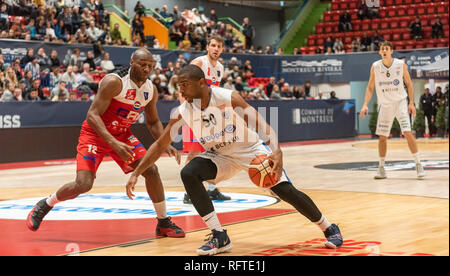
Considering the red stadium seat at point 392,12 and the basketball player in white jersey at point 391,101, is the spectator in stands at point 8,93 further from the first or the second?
the red stadium seat at point 392,12

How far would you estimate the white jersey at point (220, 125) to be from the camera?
537 centimetres

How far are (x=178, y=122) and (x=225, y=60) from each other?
2059 centimetres

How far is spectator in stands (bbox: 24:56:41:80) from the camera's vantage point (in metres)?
17.4

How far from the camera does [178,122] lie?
5.45 meters

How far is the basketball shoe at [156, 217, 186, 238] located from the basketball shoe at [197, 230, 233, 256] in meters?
0.83

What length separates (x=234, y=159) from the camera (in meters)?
5.58

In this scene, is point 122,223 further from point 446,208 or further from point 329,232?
point 446,208

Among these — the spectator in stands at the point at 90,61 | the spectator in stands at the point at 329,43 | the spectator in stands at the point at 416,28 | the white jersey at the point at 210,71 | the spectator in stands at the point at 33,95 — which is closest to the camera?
the white jersey at the point at 210,71

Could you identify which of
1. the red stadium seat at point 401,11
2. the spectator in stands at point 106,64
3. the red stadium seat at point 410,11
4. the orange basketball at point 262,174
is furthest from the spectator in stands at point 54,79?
the red stadium seat at point 410,11

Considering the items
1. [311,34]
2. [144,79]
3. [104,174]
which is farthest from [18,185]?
[311,34]

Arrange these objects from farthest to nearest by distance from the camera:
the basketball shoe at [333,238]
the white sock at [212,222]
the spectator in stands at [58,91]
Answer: the spectator in stands at [58,91] → the white sock at [212,222] → the basketball shoe at [333,238]

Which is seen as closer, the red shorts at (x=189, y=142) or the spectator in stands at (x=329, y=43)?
the red shorts at (x=189, y=142)

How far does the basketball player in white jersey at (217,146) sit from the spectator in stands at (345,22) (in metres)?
25.3

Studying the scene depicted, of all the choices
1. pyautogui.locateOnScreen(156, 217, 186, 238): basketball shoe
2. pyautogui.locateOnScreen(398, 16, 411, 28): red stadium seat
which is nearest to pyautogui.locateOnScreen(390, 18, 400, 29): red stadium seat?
pyautogui.locateOnScreen(398, 16, 411, 28): red stadium seat
